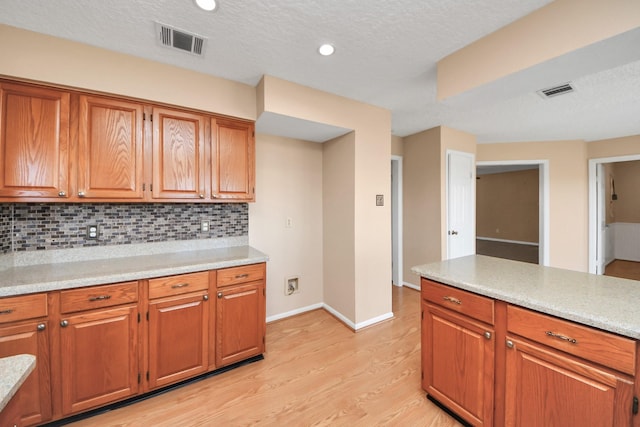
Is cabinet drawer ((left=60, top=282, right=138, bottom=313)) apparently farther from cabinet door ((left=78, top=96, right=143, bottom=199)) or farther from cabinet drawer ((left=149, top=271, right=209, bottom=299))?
cabinet door ((left=78, top=96, right=143, bottom=199))

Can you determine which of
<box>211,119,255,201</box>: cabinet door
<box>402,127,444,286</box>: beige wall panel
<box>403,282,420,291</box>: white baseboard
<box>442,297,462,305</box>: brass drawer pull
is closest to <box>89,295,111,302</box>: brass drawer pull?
<box>211,119,255,201</box>: cabinet door

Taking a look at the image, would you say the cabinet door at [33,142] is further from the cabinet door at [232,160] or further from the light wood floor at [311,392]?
the light wood floor at [311,392]

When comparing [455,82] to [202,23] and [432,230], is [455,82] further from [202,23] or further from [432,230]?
[432,230]

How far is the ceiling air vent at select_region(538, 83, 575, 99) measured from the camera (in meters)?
2.35

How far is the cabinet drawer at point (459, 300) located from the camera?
1.39m

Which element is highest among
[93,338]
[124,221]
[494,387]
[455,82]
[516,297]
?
[455,82]

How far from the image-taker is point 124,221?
2.12m

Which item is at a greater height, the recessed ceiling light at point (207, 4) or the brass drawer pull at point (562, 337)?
the recessed ceiling light at point (207, 4)

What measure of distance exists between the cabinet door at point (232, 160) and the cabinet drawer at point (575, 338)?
210 centimetres

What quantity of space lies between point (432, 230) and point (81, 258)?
3821mm

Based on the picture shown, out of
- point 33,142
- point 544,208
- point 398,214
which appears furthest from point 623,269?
point 33,142

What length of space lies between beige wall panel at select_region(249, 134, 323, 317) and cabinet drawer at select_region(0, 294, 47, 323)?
1.59 metres

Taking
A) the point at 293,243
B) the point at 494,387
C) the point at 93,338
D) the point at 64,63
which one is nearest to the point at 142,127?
the point at 64,63

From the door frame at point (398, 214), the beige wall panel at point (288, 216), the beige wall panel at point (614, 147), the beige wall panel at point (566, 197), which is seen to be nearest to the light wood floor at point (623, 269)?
the beige wall panel at point (566, 197)
